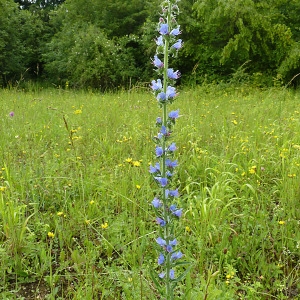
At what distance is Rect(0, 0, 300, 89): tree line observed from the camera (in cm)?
1101

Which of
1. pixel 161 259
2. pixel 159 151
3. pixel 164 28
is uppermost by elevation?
pixel 164 28

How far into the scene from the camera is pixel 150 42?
12859 millimetres

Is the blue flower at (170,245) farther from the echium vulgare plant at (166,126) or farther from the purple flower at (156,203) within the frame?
the purple flower at (156,203)

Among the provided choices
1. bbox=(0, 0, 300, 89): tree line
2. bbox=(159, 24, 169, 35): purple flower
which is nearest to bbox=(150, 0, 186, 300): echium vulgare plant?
bbox=(159, 24, 169, 35): purple flower

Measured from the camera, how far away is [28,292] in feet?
6.37

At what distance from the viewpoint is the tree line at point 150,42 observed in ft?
36.1

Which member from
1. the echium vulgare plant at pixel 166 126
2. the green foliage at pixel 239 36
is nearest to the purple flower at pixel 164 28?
the echium vulgare plant at pixel 166 126

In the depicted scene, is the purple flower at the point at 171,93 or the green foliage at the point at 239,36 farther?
the green foliage at the point at 239,36

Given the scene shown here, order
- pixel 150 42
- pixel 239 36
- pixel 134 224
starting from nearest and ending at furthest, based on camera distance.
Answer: pixel 134 224 → pixel 239 36 → pixel 150 42

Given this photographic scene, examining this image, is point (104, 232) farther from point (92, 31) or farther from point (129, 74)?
point (92, 31)

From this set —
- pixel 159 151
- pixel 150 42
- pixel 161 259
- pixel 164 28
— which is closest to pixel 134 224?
pixel 161 259

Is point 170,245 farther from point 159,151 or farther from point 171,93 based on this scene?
point 171,93

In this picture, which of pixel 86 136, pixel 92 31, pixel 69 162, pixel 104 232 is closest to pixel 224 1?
pixel 92 31

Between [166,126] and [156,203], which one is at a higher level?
[166,126]
